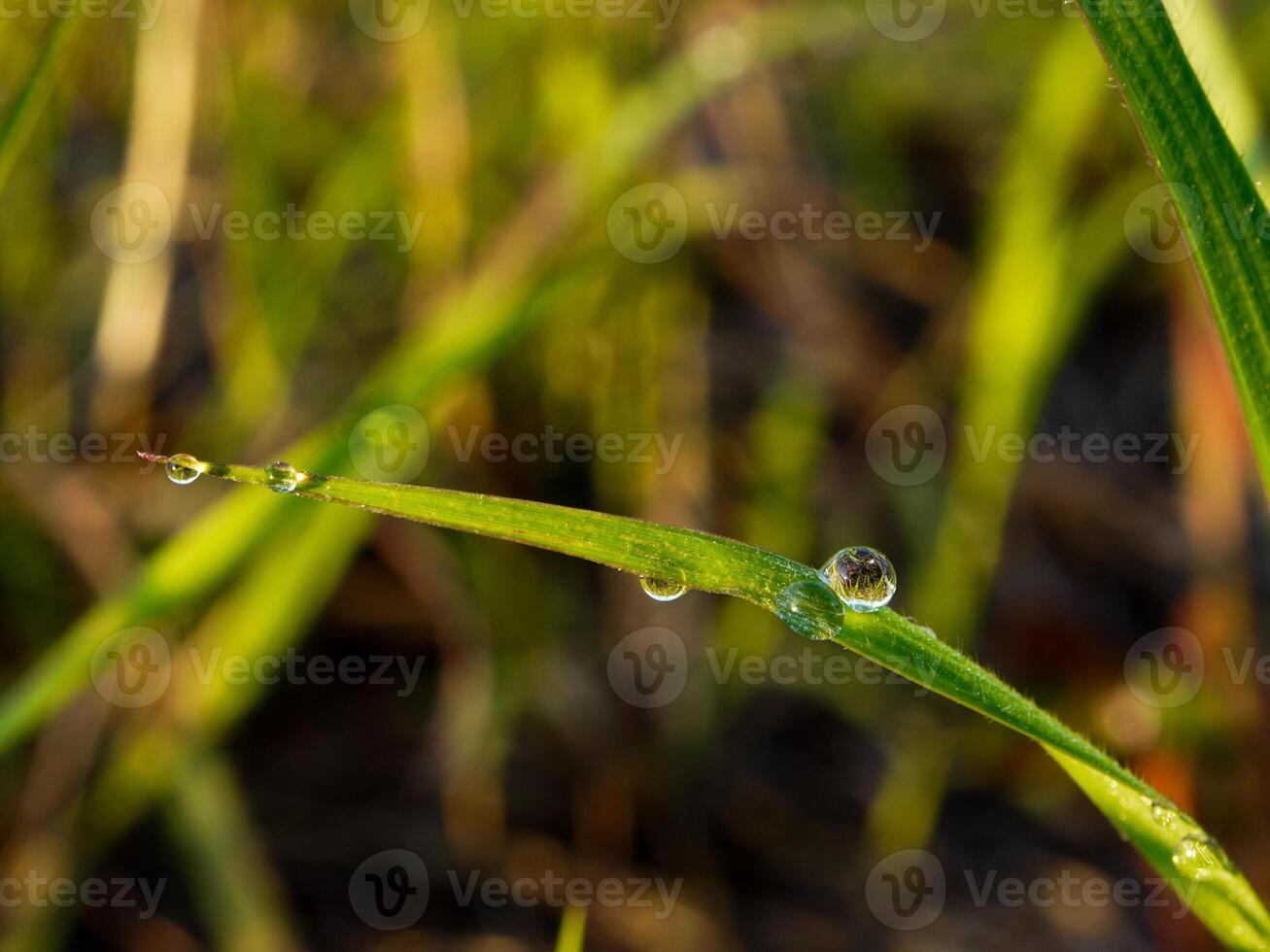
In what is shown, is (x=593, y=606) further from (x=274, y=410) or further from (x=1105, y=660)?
(x=1105, y=660)

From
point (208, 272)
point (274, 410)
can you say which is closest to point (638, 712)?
point (274, 410)

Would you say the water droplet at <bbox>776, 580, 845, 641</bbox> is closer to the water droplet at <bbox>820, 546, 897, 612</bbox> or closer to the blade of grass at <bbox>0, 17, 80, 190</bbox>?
the water droplet at <bbox>820, 546, 897, 612</bbox>

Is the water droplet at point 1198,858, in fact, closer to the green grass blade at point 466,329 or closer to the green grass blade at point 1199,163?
the green grass blade at point 1199,163

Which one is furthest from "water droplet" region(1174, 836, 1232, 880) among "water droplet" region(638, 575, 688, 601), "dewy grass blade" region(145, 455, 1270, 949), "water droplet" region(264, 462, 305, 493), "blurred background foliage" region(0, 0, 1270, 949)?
"blurred background foliage" region(0, 0, 1270, 949)

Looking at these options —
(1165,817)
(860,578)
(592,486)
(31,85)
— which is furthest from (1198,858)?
(592,486)

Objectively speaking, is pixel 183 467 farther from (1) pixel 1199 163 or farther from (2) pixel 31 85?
(1) pixel 1199 163

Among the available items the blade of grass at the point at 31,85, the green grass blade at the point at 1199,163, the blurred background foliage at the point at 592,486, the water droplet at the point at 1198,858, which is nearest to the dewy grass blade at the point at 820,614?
the water droplet at the point at 1198,858
